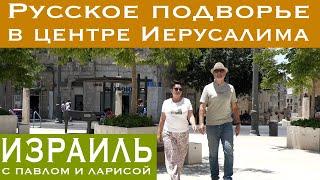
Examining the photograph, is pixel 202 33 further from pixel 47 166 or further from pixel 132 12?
pixel 47 166

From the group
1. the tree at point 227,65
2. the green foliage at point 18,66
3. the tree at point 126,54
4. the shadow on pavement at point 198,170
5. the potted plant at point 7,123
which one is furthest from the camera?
the tree at point 227,65

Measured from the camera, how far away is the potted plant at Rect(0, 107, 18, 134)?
18.2 metres

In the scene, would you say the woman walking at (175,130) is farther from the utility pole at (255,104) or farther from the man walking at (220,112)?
the utility pole at (255,104)

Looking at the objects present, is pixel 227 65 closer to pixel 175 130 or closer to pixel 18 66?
pixel 18 66

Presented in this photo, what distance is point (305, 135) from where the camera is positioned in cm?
1644

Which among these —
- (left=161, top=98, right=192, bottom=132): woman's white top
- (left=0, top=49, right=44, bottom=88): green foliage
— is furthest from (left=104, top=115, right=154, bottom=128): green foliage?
(left=161, top=98, right=192, bottom=132): woman's white top

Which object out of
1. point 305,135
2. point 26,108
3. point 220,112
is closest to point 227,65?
point 26,108

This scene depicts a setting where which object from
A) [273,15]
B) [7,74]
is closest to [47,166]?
[273,15]

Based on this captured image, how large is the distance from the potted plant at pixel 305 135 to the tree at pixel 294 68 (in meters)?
1.39

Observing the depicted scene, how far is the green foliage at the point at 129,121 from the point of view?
525 inches

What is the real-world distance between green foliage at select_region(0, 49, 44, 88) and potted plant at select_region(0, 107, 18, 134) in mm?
1060

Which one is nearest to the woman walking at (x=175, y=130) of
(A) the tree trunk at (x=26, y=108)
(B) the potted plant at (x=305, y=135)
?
(B) the potted plant at (x=305, y=135)

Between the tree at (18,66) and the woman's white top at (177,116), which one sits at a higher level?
the tree at (18,66)

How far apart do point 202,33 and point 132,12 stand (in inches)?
60.1
